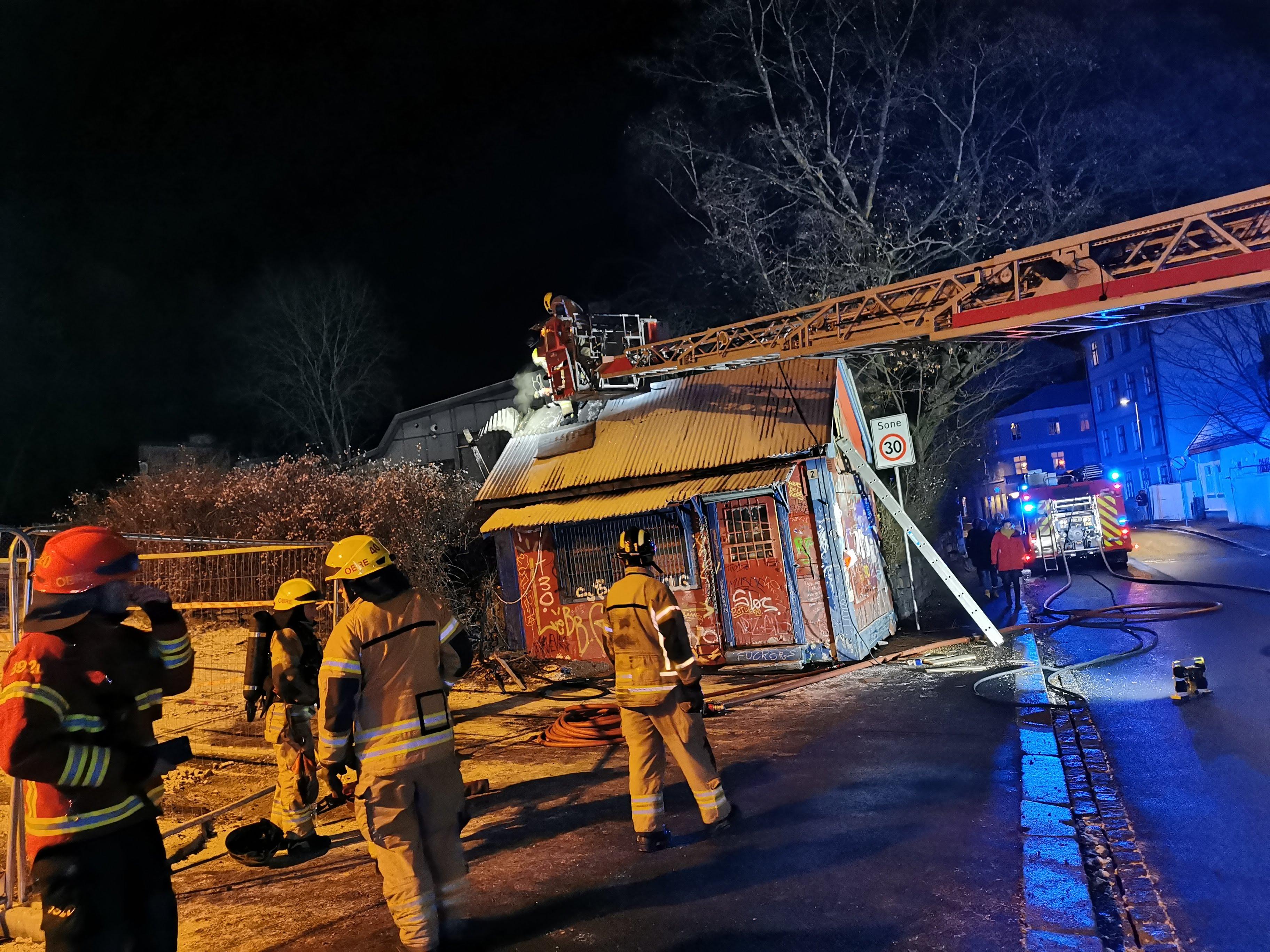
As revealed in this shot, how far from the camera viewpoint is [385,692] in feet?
13.5

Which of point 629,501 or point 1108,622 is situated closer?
point 629,501

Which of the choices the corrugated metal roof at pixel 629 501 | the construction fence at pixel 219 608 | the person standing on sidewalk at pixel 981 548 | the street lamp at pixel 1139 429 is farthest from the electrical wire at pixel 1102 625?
the street lamp at pixel 1139 429

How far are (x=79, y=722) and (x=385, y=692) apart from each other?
52.9 inches

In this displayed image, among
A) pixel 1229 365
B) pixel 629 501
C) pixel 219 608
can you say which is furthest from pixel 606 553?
pixel 1229 365

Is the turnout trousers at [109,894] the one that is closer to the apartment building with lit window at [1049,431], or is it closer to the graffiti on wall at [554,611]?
the graffiti on wall at [554,611]

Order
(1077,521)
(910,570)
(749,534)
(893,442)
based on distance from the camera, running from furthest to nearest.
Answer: (1077,521) → (910,570) → (893,442) → (749,534)

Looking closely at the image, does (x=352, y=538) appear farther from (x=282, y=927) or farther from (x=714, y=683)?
(x=714, y=683)

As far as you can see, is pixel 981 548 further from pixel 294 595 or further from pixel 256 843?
pixel 256 843

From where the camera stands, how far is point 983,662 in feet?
33.5

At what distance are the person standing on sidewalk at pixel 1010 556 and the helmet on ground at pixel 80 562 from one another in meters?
13.9

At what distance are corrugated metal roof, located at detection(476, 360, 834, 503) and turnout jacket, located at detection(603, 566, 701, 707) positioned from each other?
20.3 ft

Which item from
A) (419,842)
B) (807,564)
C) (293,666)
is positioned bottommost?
(419,842)

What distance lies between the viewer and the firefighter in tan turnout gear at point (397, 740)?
3.97 m

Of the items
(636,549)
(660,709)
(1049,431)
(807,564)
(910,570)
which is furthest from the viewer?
(1049,431)
